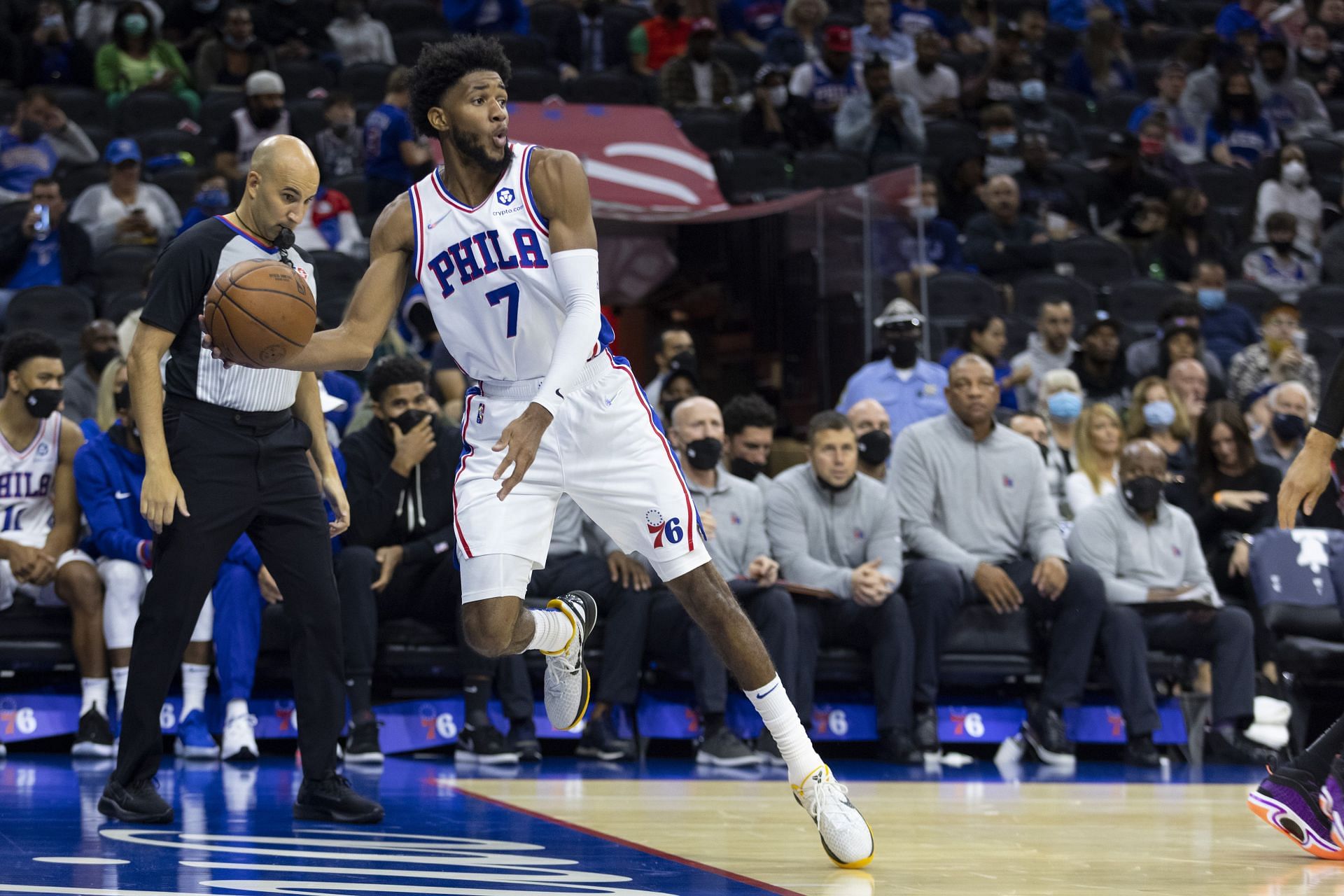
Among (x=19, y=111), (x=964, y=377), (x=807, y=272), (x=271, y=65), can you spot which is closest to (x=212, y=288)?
(x=964, y=377)

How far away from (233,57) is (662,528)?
998 centimetres

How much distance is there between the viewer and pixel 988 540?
817cm

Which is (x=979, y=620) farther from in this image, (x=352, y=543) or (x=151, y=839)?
(x=151, y=839)

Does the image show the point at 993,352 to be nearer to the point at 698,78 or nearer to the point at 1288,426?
the point at 1288,426

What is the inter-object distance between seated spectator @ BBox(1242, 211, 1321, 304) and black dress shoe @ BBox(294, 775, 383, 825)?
10.2 m

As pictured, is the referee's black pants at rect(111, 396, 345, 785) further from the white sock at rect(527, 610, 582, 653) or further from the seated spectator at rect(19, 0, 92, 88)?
the seated spectator at rect(19, 0, 92, 88)

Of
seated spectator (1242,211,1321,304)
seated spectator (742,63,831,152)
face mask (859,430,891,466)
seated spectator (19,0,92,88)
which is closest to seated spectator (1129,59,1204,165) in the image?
seated spectator (1242,211,1321,304)

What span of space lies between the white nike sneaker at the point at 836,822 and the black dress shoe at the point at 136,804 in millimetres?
1935

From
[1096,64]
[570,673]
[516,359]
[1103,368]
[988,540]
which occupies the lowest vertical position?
→ [570,673]

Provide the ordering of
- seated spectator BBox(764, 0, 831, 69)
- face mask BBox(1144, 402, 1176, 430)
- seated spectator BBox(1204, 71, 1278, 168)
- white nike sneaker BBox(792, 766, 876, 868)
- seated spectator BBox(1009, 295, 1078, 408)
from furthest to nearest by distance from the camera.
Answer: seated spectator BBox(1204, 71, 1278, 168), seated spectator BBox(764, 0, 831, 69), seated spectator BBox(1009, 295, 1078, 408), face mask BBox(1144, 402, 1176, 430), white nike sneaker BBox(792, 766, 876, 868)

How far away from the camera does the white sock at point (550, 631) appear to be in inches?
189

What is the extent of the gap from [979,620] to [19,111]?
7.90 meters

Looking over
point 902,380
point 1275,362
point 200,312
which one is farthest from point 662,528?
point 1275,362

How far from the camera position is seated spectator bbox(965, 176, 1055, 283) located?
40.7 ft
